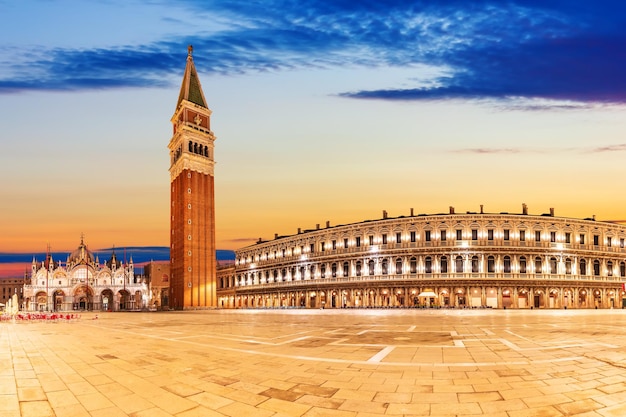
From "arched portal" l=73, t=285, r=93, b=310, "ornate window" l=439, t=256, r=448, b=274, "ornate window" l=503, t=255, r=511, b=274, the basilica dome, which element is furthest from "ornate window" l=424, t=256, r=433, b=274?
the basilica dome

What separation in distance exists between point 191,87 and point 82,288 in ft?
220

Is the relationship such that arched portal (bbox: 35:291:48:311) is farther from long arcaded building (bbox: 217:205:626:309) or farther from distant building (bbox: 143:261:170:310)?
long arcaded building (bbox: 217:205:626:309)

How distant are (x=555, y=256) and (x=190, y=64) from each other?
80524mm

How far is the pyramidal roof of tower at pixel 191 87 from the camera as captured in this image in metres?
96.4

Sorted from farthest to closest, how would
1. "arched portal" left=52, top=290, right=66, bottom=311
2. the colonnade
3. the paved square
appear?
"arched portal" left=52, top=290, right=66, bottom=311
the colonnade
the paved square

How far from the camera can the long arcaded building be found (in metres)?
70.7

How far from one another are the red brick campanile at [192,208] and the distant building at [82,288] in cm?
3923

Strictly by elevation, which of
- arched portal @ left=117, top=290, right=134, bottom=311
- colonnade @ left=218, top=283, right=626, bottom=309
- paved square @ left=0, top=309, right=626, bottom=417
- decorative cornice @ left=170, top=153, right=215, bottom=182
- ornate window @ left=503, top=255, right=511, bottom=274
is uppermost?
decorative cornice @ left=170, top=153, right=215, bottom=182

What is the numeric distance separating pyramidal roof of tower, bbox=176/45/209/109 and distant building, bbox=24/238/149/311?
176 ft

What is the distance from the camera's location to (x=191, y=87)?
9800 centimetres

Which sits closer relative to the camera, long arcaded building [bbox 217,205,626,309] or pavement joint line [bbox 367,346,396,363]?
pavement joint line [bbox 367,346,396,363]

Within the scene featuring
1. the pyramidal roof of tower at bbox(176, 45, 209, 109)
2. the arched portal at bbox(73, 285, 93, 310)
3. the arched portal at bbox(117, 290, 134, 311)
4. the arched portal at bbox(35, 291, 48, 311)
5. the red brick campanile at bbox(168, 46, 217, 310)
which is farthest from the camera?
the arched portal at bbox(117, 290, 134, 311)

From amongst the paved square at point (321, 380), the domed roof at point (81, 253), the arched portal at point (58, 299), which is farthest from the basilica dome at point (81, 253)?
the paved square at point (321, 380)

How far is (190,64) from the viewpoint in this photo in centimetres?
10088
